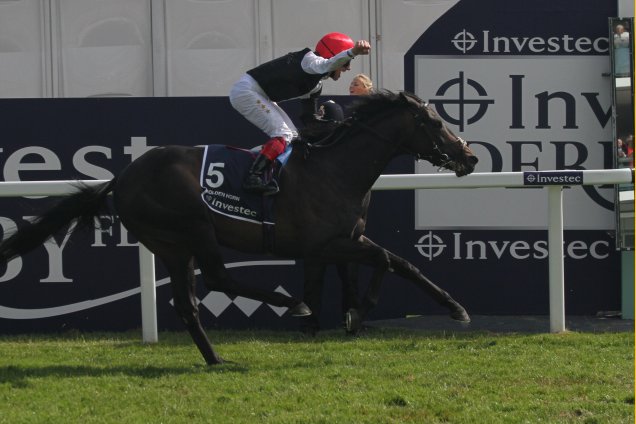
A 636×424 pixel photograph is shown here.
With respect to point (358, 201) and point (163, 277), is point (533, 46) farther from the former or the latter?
point (163, 277)

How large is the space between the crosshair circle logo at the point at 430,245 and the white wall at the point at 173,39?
1551 mm

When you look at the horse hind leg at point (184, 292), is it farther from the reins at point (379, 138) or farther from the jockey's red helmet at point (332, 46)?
the jockey's red helmet at point (332, 46)

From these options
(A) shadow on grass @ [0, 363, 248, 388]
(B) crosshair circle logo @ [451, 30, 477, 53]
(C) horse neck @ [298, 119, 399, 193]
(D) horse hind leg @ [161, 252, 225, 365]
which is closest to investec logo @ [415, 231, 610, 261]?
(B) crosshair circle logo @ [451, 30, 477, 53]

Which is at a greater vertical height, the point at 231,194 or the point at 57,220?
the point at 231,194

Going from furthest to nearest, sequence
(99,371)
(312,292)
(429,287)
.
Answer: (312,292), (429,287), (99,371)

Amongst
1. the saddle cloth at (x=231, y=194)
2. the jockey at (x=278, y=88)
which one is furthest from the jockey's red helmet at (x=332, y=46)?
the saddle cloth at (x=231, y=194)

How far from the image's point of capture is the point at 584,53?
845 cm

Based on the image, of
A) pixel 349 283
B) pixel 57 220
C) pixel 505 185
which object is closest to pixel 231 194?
pixel 57 220

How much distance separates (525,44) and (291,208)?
268 cm

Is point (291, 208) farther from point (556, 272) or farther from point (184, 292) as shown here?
point (556, 272)

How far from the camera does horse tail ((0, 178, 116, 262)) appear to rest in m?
6.87

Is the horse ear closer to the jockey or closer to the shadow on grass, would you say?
the jockey

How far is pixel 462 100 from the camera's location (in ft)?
27.7

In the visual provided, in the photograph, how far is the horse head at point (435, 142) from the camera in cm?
694
